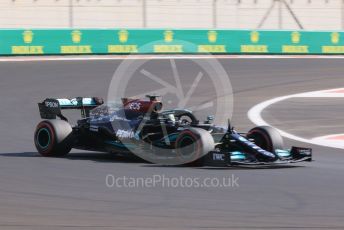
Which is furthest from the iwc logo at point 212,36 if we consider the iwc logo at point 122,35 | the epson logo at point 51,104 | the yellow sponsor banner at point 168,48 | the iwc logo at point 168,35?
the epson logo at point 51,104

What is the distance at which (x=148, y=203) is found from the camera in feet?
32.6

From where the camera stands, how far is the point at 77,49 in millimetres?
32406

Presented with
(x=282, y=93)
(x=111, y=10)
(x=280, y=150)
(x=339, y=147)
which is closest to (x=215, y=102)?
(x=282, y=93)

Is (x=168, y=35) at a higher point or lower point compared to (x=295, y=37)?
higher

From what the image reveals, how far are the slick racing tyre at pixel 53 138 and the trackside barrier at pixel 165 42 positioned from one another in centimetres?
1676

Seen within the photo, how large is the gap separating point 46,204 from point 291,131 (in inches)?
393

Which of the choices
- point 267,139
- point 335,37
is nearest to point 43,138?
point 267,139

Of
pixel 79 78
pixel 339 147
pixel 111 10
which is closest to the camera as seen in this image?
pixel 339 147

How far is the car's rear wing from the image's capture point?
1510 centimetres

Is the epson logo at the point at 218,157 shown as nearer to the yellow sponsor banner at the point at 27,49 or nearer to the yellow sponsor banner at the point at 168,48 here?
the yellow sponsor banner at the point at 27,49

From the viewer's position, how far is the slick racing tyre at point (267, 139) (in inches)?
531

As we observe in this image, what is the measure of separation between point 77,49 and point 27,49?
200cm

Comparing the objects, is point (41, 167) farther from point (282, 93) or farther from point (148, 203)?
point (282, 93)

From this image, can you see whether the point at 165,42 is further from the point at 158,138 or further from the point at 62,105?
the point at 158,138
